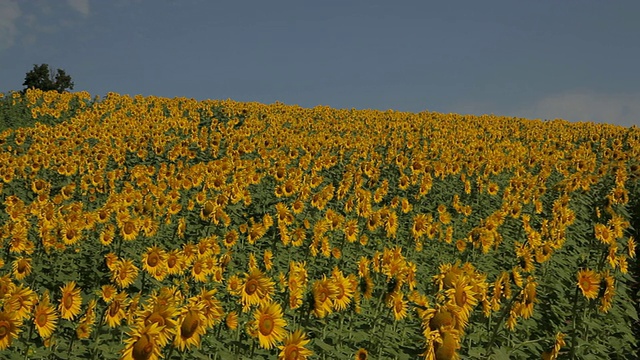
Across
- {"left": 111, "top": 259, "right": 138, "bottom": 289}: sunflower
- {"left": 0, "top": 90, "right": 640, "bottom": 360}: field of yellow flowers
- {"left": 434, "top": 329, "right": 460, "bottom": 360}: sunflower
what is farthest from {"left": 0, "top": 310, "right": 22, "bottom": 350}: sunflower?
{"left": 434, "top": 329, "right": 460, "bottom": 360}: sunflower

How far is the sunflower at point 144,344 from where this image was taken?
345 cm

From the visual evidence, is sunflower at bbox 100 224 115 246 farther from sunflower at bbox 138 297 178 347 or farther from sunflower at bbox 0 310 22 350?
sunflower at bbox 138 297 178 347

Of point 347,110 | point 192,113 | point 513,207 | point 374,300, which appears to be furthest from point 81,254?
point 347,110

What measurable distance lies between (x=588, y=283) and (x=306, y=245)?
6235 mm

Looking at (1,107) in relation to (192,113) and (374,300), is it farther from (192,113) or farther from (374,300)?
(374,300)

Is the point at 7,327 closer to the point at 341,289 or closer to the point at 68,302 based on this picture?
the point at 68,302

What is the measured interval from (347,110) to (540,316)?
2585 cm

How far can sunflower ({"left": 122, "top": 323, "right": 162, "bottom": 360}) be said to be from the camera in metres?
3.45

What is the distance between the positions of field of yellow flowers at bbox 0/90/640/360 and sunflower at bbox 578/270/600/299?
2 cm

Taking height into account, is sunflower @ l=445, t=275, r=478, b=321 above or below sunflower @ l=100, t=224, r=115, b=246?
above

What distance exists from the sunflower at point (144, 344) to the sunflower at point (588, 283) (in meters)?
5.70

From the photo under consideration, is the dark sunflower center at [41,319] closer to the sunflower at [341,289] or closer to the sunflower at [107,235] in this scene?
the sunflower at [341,289]

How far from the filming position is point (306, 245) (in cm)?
1170

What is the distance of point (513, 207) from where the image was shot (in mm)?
13367
